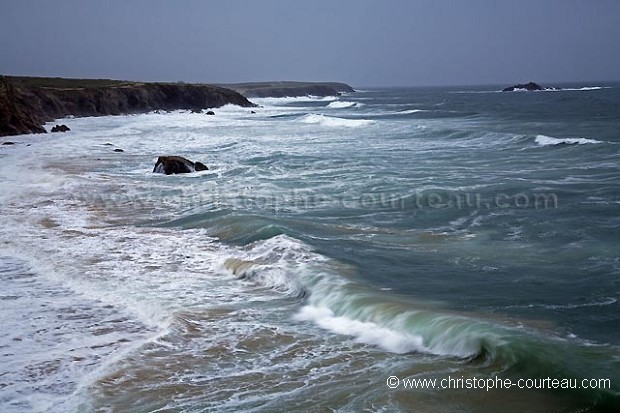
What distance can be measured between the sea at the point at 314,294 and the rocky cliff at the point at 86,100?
1062 inches

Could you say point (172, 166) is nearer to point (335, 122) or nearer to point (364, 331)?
point (364, 331)

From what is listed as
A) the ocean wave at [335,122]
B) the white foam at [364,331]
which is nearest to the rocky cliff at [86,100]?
the ocean wave at [335,122]

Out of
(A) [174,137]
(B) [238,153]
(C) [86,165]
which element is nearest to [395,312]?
(C) [86,165]

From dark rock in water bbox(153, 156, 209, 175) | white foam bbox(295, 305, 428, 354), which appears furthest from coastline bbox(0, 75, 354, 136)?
white foam bbox(295, 305, 428, 354)

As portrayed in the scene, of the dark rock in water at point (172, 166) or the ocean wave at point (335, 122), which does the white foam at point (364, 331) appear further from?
the ocean wave at point (335, 122)

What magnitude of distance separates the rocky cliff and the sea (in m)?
27.0

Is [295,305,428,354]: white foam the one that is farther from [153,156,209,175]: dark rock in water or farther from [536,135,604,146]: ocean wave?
[536,135,604,146]: ocean wave

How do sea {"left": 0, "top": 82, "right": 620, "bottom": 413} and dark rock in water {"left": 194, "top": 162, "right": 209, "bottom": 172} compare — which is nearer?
sea {"left": 0, "top": 82, "right": 620, "bottom": 413}

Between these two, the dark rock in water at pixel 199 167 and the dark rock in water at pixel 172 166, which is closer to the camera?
the dark rock in water at pixel 172 166

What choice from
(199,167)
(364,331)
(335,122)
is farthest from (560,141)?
(364,331)

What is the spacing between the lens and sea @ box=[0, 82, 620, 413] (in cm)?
659

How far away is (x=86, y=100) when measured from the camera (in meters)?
71.8

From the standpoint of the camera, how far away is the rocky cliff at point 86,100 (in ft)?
149

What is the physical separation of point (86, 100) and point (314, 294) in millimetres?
68078
